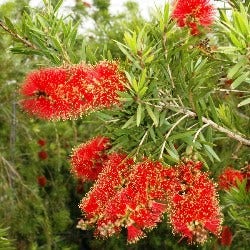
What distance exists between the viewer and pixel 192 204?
1.57 meters

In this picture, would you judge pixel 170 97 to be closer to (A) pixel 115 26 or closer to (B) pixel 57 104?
(B) pixel 57 104

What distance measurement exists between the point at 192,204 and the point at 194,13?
28.8 inches

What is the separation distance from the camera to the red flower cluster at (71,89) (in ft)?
5.27

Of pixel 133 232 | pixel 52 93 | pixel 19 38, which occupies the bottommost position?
pixel 133 232

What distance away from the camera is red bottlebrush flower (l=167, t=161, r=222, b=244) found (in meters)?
1.58

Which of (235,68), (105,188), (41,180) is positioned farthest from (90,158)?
(41,180)

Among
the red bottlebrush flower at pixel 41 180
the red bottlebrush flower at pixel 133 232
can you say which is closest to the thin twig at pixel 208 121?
the red bottlebrush flower at pixel 133 232

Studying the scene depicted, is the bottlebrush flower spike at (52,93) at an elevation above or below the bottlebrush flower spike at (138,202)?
above

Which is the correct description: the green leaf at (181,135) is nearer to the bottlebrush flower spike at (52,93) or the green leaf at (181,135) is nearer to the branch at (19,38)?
the bottlebrush flower spike at (52,93)

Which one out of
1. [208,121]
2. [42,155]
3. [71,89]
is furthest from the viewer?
[42,155]

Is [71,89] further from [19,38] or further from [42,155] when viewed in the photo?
[42,155]

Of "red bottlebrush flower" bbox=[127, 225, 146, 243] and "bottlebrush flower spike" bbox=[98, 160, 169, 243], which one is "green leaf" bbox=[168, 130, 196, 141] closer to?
"bottlebrush flower spike" bbox=[98, 160, 169, 243]

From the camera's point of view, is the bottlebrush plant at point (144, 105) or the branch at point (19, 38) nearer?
the bottlebrush plant at point (144, 105)

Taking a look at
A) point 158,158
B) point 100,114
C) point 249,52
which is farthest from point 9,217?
point 249,52
